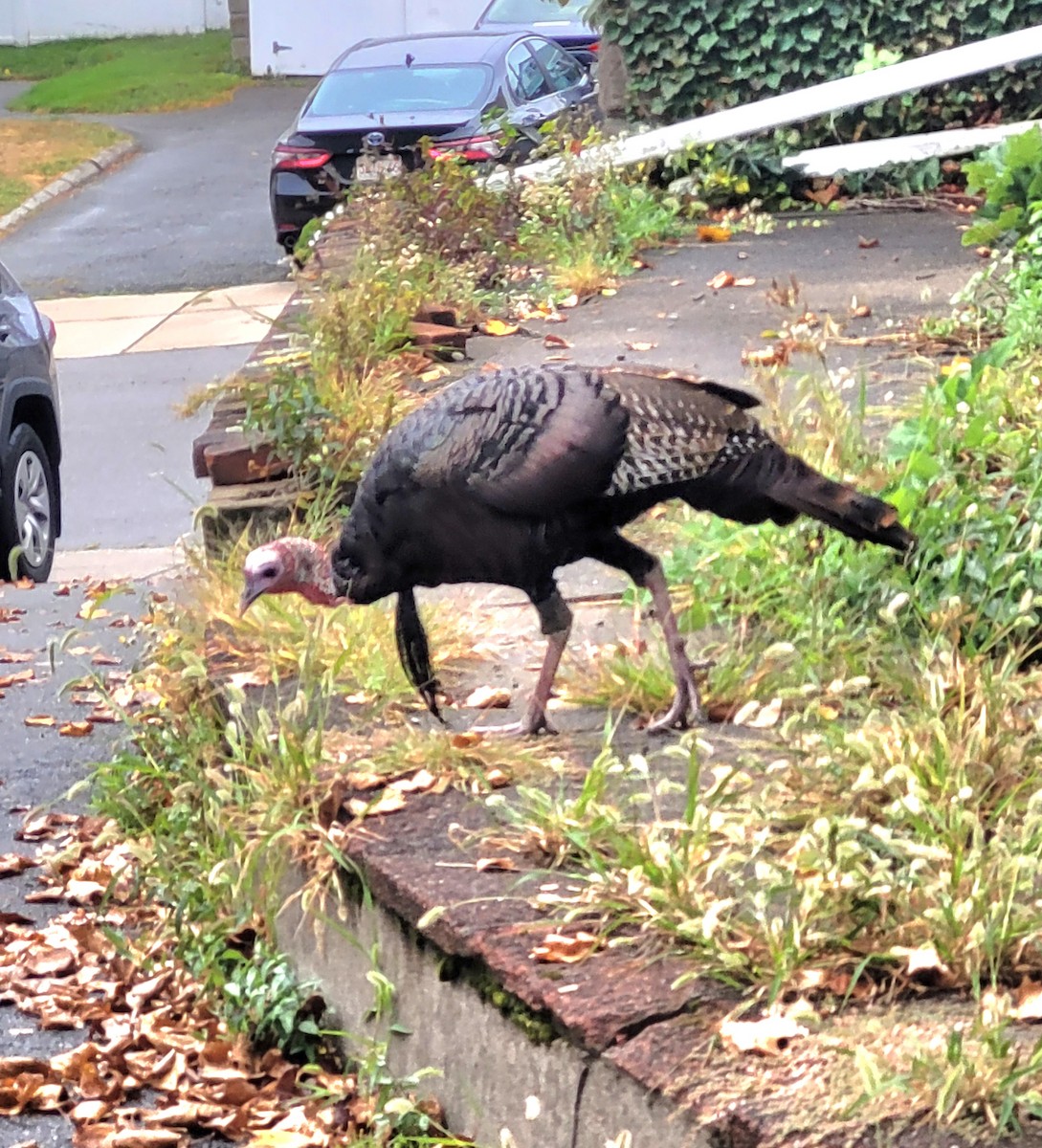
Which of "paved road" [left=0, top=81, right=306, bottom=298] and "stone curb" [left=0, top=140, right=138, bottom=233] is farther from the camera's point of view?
"stone curb" [left=0, top=140, right=138, bottom=233]

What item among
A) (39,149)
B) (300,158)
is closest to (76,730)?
(300,158)

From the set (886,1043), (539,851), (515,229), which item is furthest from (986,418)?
(515,229)

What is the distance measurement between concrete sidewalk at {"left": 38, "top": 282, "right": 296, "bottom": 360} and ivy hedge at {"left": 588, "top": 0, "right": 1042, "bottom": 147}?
4.25 m

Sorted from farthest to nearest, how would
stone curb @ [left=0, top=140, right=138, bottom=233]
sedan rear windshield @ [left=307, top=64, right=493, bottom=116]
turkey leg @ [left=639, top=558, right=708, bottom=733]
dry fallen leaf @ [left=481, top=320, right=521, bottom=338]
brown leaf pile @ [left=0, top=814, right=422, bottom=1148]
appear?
stone curb @ [left=0, top=140, right=138, bottom=233] → sedan rear windshield @ [left=307, top=64, right=493, bottom=116] → dry fallen leaf @ [left=481, top=320, right=521, bottom=338] → turkey leg @ [left=639, top=558, right=708, bottom=733] → brown leaf pile @ [left=0, top=814, right=422, bottom=1148]

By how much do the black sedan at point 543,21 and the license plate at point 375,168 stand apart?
925cm

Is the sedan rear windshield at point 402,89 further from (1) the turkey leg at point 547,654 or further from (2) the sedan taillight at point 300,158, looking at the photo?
(1) the turkey leg at point 547,654

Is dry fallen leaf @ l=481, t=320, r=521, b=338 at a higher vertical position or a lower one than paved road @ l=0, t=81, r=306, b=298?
higher

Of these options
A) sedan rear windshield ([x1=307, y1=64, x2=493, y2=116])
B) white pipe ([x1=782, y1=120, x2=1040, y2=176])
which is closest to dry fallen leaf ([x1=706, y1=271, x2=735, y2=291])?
white pipe ([x1=782, y1=120, x2=1040, y2=176])

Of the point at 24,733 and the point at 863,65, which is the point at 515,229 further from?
the point at 24,733

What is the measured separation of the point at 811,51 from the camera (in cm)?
1125

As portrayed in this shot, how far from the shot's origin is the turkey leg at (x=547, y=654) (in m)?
3.83

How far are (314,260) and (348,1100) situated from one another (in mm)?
5658

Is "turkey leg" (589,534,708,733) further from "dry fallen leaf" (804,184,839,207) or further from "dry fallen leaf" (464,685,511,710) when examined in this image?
"dry fallen leaf" (804,184,839,207)

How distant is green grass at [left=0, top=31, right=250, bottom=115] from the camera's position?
28.2 meters
